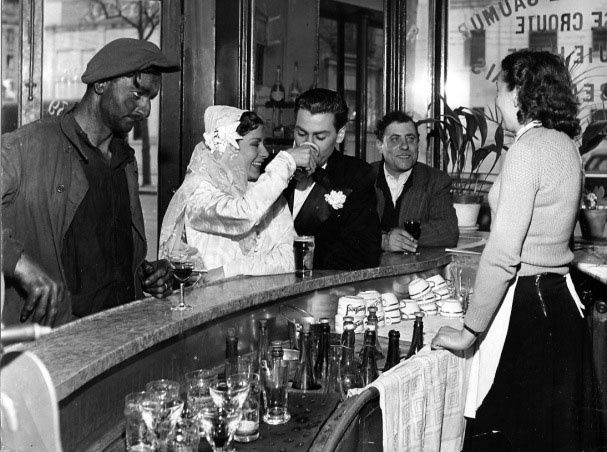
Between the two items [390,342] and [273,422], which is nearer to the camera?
[273,422]

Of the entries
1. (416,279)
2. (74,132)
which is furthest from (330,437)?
(416,279)

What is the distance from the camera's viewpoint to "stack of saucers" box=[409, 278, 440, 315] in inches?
144

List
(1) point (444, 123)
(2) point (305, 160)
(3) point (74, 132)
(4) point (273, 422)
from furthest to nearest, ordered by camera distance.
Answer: (1) point (444, 123) < (2) point (305, 160) < (3) point (74, 132) < (4) point (273, 422)

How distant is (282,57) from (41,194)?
10.6ft

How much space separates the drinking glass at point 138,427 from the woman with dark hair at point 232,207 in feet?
3.96

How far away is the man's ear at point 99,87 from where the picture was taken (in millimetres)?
2980

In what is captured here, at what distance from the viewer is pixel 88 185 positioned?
3012 mm

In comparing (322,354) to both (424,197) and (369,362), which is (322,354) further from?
(424,197)

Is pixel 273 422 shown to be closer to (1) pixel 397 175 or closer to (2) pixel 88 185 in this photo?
(2) pixel 88 185

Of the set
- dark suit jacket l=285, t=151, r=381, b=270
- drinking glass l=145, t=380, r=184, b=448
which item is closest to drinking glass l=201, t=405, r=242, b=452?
drinking glass l=145, t=380, r=184, b=448

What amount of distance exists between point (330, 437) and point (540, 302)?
90 cm

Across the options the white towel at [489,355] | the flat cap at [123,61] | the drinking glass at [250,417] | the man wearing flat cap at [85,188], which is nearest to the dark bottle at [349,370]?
the white towel at [489,355]

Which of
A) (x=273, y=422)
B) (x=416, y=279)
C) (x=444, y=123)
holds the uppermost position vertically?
(x=444, y=123)

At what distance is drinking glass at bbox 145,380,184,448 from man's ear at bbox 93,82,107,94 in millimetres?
1459
